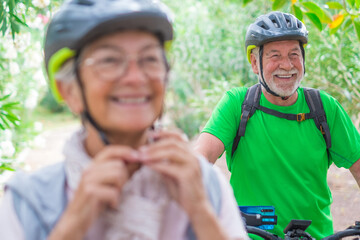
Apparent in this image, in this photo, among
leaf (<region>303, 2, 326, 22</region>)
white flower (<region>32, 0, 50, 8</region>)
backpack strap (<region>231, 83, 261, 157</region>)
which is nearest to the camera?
leaf (<region>303, 2, 326, 22</region>)

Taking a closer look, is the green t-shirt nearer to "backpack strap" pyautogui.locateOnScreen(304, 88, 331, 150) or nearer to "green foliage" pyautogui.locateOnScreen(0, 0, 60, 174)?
"backpack strap" pyautogui.locateOnScreen(304, 88, 331, 150)

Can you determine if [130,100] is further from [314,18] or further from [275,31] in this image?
[275,31]

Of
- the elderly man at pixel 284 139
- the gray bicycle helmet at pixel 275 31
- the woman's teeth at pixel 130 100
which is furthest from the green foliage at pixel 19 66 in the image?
the woman's teeth at pixel 130 100

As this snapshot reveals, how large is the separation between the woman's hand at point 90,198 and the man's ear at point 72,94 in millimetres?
282

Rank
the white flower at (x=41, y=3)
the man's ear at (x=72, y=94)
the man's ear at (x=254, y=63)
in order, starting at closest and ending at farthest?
the man's ear at (x=72, y=94)
the man's ear at (x=254, y=63)
the white flower at (x=41, y=3)

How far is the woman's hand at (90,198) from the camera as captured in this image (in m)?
1.26

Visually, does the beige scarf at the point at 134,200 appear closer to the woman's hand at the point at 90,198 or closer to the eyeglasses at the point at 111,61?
the woman's hand at the point at 90,198

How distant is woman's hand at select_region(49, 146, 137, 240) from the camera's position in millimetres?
1265

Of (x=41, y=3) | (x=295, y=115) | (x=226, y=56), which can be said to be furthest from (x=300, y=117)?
(x=226, y=56)

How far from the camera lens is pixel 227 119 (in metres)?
3.24

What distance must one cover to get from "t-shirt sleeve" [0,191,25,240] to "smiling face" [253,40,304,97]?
2366mm

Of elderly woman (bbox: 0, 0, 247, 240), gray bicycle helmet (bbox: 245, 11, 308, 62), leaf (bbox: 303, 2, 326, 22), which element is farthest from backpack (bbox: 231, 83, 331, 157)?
elderly woman (bbox: 0, 0, 247, 240)

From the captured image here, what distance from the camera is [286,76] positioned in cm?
338

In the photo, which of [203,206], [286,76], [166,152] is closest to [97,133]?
[166,152]
